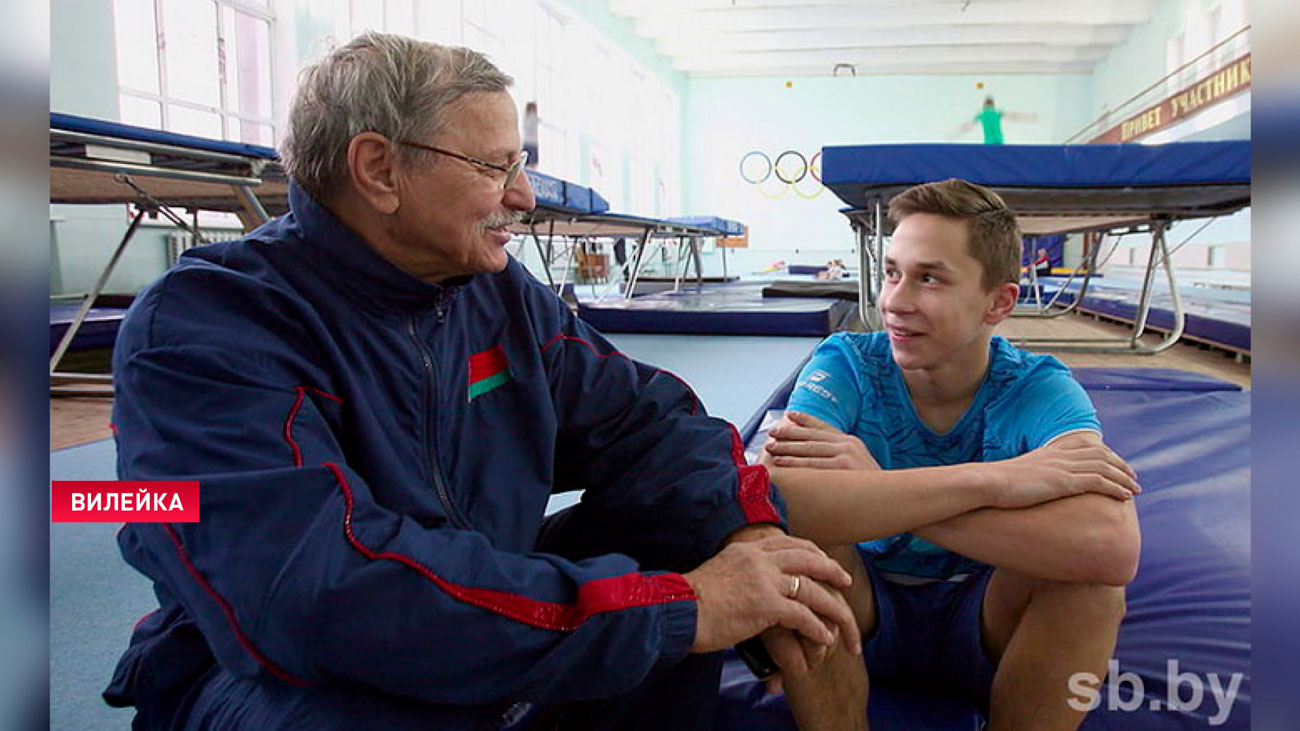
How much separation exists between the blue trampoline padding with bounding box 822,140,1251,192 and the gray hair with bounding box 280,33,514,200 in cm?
249

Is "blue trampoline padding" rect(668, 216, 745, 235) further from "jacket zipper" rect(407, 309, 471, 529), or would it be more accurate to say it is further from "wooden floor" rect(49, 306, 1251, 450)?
"jacket zipper" rect(407, 309, 471, 529)

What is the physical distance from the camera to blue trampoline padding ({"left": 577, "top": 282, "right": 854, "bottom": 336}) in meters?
5.16

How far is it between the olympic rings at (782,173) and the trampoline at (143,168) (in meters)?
16.1

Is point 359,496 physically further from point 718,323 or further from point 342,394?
point 718,323

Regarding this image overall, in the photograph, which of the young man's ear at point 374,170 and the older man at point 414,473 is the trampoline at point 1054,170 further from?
the young man's ear at point 374,170

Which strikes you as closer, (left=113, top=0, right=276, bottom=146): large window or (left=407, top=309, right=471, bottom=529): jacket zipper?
(left=407, top=309, right=471, bottom=529): jacket zipper

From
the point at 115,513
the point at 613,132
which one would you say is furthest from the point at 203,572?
the point at 613,132

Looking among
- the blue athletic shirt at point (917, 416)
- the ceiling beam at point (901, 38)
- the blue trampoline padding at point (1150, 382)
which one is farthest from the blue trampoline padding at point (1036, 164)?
the ceiling beam at point (901, 38)

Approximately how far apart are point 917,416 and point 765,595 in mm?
604

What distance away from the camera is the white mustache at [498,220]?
43.4 inches

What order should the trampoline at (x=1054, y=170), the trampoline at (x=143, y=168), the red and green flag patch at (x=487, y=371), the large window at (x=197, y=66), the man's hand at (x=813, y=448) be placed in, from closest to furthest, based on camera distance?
the red and green flag patch at (x=487, y=371) → the man's hand at (x=813, y=448) → the trampoline at (x=143, y=168) → the trampoline at (x=1054, y=170) → the large window at (x=197, y=66)

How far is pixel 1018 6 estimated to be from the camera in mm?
14328

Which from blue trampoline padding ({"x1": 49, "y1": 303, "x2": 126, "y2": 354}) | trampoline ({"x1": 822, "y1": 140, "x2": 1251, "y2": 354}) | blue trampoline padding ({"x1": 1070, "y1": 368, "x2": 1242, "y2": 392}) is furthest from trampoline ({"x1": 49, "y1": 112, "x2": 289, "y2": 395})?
blue trampoline padding ({"x1": 1070, "y1": 368, "x2": 1242, "y2": 392})

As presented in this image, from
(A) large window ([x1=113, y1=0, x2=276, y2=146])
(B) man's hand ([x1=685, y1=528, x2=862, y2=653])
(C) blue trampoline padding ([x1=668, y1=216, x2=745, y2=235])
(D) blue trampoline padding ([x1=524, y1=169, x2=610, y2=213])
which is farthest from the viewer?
(C) blue trampoline padding ([x1=668, y1=216, x2=745, y2=235])
